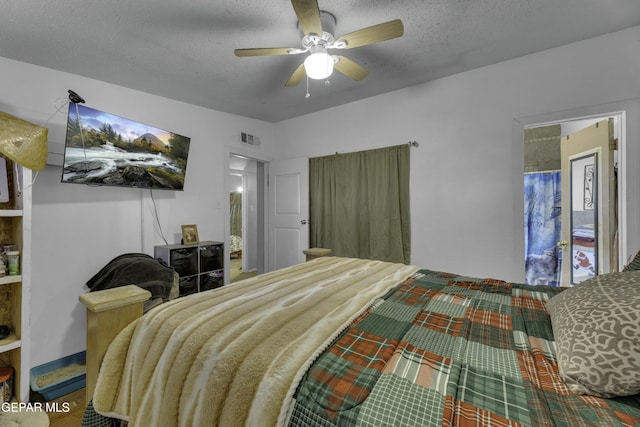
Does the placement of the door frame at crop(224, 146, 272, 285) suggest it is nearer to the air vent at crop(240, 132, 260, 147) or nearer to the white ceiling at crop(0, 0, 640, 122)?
the air vent at crop(240, 132, 260, 147)

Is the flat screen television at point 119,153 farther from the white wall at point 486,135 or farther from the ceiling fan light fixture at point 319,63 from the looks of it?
the white wall at point 486,135

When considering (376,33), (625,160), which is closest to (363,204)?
(376,33)

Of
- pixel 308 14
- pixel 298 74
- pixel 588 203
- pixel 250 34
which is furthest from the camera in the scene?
pixel 588 203

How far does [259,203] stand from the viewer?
4.54 m

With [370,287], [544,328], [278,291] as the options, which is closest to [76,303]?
[278,291]

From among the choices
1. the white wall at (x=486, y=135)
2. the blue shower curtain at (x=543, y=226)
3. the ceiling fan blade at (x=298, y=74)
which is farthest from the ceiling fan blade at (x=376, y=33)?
the blue shower curtain at (x=543, y=226)

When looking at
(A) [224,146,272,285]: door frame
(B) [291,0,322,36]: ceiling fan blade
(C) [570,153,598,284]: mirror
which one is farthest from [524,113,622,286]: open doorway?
(A) [224,146,272,285]: door frame

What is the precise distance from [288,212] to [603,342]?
357 cm

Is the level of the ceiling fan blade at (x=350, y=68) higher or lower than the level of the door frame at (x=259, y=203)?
higher

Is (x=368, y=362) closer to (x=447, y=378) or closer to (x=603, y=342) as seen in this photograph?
(x=447, y=378)

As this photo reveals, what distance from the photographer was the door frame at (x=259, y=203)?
3605mm

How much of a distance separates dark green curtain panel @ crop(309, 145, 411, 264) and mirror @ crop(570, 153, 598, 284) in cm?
176

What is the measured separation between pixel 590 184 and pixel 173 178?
4.35 metres

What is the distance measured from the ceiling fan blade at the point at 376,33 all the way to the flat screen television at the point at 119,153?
200cm
